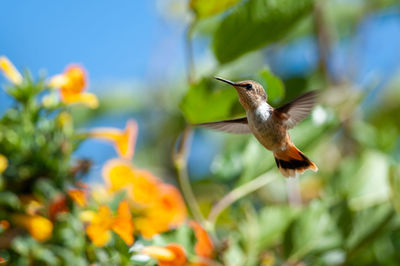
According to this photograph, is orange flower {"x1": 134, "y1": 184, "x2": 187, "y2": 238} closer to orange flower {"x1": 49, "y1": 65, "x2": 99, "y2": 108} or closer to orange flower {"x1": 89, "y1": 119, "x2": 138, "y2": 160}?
orange flower {"x1": 89, "y1": 119, "x2": 138, "y2": 160}

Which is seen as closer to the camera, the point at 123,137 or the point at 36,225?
the point at 36,225

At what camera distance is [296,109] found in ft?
2.38

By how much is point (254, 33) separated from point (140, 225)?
353mm

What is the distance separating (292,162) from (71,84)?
0.40 meters

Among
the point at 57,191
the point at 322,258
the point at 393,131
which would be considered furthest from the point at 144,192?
the point at 393,131

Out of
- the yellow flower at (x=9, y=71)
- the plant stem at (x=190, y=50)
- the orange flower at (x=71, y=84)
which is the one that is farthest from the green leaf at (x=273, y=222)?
the yellow flower at (x=9, y=71)

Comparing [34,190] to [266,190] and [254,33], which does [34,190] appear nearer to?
[254,33]

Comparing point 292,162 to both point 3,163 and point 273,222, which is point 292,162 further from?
point 3,163

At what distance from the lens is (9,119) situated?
2.73 ft

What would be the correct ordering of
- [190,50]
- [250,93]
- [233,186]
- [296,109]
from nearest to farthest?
→ [250,93]
[296,109]
[190,50]
[233,186]

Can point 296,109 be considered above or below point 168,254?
above

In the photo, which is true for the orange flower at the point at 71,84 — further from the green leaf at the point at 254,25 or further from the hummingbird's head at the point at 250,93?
the hummingbird's head at the point at 250,93

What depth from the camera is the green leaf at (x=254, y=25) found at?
76cm

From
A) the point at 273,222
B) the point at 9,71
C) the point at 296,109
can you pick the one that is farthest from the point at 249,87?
the point at 9,71
